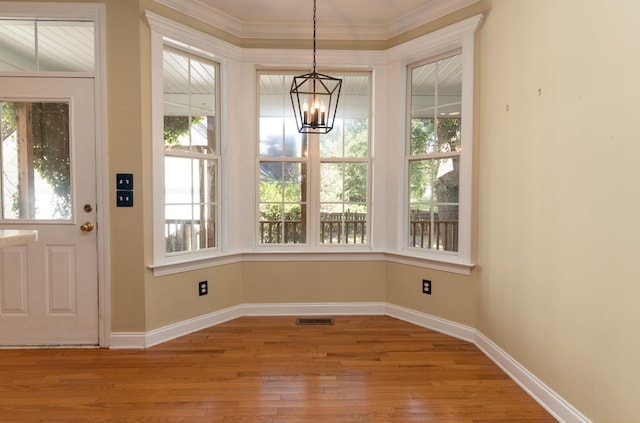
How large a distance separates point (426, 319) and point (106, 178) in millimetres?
2896

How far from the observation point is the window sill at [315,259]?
2863mm

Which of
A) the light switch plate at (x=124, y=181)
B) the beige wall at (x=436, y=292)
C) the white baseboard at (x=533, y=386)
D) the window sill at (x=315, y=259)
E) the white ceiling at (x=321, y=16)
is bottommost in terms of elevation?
the white baseboard at (x=533, y=386)

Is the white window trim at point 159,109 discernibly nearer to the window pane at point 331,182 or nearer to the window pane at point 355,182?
the window pane at point 331,182

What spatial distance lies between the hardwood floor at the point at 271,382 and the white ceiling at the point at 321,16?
2.73 metres

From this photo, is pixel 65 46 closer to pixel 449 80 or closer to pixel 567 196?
pixel 449 80

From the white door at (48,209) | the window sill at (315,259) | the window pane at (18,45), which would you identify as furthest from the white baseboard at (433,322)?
the window pane at (18,45)

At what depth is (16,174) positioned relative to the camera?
267 centimetres

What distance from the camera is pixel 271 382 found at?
221 cm

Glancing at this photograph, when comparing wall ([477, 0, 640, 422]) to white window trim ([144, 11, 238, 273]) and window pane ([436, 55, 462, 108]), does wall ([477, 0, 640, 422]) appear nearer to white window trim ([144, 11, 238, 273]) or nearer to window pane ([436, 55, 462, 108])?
window pane ([436, 55, 462, 108])

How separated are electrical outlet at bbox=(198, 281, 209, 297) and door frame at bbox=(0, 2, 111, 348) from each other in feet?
2.24

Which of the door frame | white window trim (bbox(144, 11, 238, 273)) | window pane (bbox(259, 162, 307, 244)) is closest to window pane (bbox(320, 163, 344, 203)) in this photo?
window pane (bbox(259, 162, 307, 244))

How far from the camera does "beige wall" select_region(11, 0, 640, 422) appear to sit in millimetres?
1541

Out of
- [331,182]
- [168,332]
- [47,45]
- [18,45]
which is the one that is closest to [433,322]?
[331,182]

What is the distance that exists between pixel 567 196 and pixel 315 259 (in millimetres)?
2168
